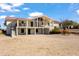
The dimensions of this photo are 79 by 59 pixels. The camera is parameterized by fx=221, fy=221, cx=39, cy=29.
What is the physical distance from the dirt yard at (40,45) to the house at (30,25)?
108 millimetres

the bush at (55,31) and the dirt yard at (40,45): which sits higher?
the bush at (55,31)

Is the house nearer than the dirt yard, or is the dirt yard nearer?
the dirt yard

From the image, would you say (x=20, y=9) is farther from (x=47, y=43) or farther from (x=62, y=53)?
(x=62, y=53)

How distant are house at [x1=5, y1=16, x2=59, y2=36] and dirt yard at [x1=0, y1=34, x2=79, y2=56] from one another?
0.11 meters

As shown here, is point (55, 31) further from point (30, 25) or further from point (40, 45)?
point (30, 25)

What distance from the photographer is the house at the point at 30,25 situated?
14.5ft

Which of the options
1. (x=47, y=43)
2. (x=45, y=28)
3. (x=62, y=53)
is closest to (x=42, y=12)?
(x=45, y=28)

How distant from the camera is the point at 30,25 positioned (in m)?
4.55

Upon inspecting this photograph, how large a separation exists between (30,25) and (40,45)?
1.58 feet

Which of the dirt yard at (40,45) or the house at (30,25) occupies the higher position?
the house at (30,25)

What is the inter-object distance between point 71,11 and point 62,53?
0.88 meters

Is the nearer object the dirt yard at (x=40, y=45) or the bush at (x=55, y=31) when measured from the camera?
the dirt yard at (x=40, y=45)

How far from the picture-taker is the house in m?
4.41

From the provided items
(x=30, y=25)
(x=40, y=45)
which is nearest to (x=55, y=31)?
(x=40, y=45)
